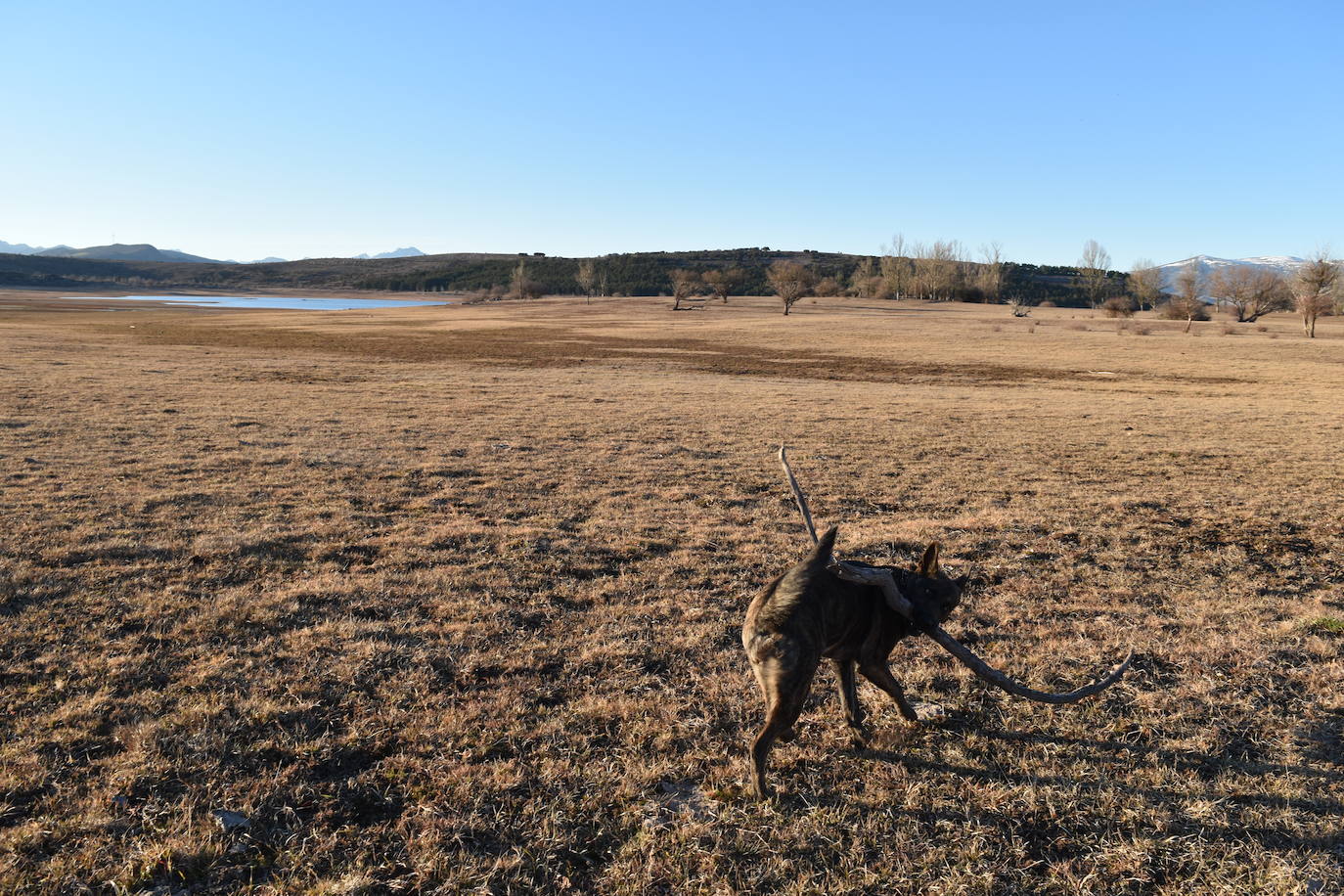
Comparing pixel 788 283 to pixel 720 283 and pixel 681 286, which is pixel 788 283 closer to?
pixel 681 286

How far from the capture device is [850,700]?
491 cm

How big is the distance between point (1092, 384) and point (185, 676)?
103 ft

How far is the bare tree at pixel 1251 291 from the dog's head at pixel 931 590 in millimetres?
Result: 95420

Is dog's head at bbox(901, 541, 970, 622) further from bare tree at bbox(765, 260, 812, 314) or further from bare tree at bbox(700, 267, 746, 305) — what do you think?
bare tree at bbox(700, 267, 746, 305)

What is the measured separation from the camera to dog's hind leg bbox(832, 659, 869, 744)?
15.8ft

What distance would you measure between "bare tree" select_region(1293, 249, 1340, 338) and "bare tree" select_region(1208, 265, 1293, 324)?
12.4 m

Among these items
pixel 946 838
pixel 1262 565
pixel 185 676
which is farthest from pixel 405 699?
pixel 1262 565

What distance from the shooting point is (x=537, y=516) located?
9859mm

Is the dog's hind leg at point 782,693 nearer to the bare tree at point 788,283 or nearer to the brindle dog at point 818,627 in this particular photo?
the brindle dog at point 818,627

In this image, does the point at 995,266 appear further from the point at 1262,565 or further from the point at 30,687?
the point at 30,687

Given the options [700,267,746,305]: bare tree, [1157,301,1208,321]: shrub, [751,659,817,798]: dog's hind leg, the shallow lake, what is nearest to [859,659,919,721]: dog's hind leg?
[751,659,817,798]: dog's hind leg

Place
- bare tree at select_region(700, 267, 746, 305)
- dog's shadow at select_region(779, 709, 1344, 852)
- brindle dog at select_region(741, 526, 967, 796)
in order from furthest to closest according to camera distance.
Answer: bare tree at select_region(700, 267, 746, 305), dog's shadow at select_region(779, 709, 1344, 852), brindle dog at select_region(741, 526, 967, 796)

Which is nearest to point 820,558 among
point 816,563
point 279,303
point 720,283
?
point 816,563

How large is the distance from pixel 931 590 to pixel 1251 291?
3922 inches
